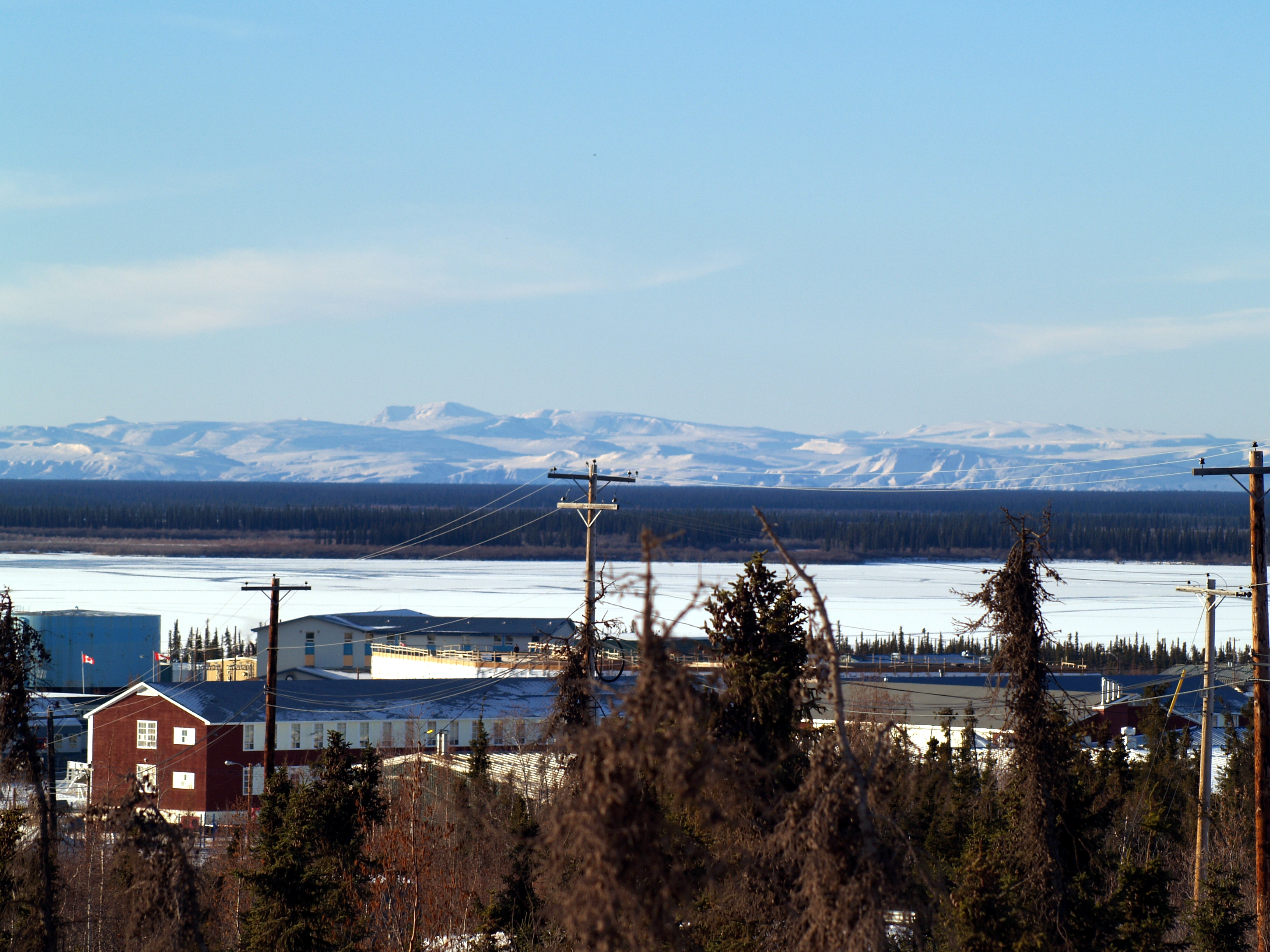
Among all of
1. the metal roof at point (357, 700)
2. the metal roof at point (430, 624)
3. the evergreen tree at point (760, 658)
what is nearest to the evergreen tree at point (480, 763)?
the metal roof at point (357, 700)

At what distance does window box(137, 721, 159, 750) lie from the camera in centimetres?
5478

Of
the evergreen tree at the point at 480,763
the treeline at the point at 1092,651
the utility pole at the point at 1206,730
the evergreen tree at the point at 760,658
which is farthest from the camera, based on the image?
the treeline at the point at 1092,651

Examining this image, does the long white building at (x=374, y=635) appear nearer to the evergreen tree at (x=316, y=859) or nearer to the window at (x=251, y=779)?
the window at (x=251, y=779)

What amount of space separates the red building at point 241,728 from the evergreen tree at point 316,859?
63.8ft

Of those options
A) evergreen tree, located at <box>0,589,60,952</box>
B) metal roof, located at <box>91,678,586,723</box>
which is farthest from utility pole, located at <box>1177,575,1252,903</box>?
metal roof, located at <box>91,678,586,723</box>

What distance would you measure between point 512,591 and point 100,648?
151 feet

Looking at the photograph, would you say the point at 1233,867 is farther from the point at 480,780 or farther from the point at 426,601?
the point at 426,601

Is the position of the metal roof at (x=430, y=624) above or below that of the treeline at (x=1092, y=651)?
above

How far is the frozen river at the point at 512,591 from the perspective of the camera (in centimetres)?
9994

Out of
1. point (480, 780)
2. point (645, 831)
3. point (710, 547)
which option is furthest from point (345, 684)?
point (710, 547)

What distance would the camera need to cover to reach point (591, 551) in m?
27.7

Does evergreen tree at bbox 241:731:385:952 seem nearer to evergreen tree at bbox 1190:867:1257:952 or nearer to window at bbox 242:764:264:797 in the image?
evergreen tree at bbox 1190:867:1257:952

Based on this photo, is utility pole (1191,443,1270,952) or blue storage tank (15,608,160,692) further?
blue storage tank (15,608,160,692)

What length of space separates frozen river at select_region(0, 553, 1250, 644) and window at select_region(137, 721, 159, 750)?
91.7 ft
